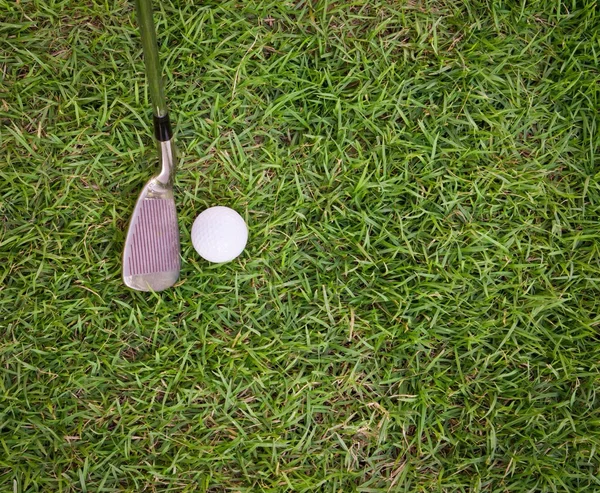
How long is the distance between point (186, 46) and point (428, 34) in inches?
37.0

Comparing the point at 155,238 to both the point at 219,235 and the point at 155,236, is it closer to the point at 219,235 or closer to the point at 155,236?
the point at 155,236

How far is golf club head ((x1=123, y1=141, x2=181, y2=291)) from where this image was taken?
2.00 metres

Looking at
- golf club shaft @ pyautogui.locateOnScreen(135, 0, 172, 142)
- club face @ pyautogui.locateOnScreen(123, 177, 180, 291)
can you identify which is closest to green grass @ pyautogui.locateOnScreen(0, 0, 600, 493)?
club face @ pyautogui.locateOnScreen(123, 177, 180, 291)

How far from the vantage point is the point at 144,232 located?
78.8 inches

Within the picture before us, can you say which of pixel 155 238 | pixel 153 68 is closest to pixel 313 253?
pixel 155 238

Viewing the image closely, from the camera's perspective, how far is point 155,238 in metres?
2.01

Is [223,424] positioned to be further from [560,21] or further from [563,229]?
[560,21]

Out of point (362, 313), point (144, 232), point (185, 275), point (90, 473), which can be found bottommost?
point (90, 473)

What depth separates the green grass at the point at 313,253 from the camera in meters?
2.04

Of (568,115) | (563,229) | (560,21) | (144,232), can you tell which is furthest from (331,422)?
(560,21)

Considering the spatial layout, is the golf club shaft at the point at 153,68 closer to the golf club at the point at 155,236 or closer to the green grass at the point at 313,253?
the golf club at the point at 155,236

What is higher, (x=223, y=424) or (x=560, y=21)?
(x=560, y=21)

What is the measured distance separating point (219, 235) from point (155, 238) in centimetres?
25

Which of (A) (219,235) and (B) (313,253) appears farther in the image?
(B) (313,253)
